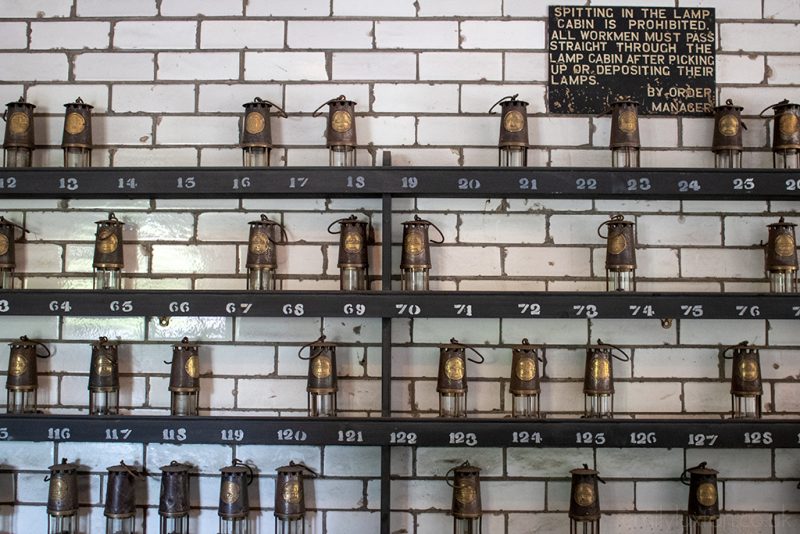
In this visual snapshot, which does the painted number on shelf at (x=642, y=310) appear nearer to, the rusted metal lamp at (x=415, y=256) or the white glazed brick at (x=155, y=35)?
the rusted metal lamp at (x=415, y=256)

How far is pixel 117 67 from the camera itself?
310 centimetres

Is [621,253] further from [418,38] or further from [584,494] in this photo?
[418,38]

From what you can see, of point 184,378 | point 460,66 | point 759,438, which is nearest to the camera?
point 759,438

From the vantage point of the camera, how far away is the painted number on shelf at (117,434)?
2.83 metres

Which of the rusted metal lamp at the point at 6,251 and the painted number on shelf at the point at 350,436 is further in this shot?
the rusted metal lamp at the point at 6,251

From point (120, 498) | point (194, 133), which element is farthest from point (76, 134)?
point (120, 498)

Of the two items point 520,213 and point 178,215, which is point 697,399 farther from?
point 178,215

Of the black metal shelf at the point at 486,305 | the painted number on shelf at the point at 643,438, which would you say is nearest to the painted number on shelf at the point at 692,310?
the black metal shelf at the point at 486,305

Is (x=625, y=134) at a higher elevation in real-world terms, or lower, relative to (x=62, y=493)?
higher

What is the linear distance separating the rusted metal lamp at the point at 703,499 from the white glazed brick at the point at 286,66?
6.49ft

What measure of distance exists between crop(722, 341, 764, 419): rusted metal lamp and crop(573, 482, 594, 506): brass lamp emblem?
606 millimetres

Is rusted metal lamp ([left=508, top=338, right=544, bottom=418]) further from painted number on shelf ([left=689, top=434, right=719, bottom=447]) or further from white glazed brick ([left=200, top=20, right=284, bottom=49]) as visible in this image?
white glazed brick ([left=200, top=20, right=284, bottom=49])

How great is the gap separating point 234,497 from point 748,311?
6.22ft

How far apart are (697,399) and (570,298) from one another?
65 centimetres
